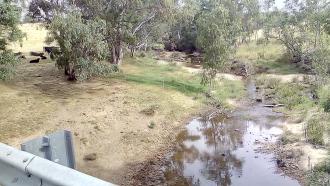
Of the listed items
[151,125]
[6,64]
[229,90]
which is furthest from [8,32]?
[229,90]

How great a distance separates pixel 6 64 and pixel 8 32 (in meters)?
1.59

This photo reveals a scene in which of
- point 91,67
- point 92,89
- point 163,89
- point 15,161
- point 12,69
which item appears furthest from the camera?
point 163,89

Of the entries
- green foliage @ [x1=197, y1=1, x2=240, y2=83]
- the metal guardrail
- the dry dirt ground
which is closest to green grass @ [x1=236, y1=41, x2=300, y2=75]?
green foliage @ [x1=197, y1=1, x2=240, y2=83]

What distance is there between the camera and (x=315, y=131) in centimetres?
2033

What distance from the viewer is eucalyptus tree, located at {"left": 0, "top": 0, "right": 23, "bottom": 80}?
1867 centimetres

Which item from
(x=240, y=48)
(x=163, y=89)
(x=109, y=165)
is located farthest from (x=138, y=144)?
(x=240, y=48)

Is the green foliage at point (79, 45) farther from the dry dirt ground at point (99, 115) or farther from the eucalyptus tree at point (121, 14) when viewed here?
the eucalyptus tree at point (121, 14)

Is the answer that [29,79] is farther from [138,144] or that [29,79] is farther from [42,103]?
[138,144]

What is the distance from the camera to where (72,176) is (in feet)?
11.1

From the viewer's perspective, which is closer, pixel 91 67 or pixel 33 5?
pixel 91 67

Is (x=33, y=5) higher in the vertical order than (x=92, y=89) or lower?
higher

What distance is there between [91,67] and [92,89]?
2.35 m

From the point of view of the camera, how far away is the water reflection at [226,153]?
17031 millimetres

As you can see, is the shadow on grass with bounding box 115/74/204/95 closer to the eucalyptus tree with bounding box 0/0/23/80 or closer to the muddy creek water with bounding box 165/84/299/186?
the muddy creek water with bounding box 165/84/299/186
